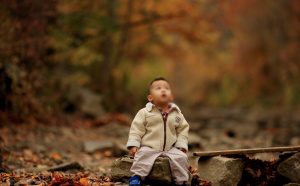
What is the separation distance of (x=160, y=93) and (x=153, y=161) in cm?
72

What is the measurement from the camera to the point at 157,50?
16.6 metres

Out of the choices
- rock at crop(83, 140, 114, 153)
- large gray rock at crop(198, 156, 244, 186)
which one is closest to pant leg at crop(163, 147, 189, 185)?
large gray rock at crop(198, 156, 244, 186)

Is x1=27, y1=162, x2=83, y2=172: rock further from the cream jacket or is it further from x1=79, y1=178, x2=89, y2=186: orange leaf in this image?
the cream jacket

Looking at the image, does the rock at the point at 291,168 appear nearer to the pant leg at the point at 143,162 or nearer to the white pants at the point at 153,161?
the white pants at the point at 153,161

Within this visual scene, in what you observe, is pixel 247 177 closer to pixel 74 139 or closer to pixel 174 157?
A: pixel 174 157

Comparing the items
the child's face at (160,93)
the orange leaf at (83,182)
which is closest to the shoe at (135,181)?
the orange leaf at (83,182)

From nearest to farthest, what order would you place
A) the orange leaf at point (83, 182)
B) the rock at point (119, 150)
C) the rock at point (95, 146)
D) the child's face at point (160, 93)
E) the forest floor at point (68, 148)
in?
1. the orange leaf at point (83, 182)
2. the child's face at point (160, 93)
3. the forest floor at point (68, 148)
4. the rock at point (119, 150)
5. the rock at point (95, 146)

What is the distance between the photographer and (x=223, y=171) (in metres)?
3.57

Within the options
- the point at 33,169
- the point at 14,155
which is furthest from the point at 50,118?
the point at 33,169

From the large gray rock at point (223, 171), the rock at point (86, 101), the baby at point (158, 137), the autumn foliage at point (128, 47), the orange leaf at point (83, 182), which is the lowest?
the orange leaf at point (83, 182)

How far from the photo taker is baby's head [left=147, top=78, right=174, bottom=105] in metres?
3.42

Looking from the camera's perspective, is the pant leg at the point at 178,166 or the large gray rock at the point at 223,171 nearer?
the pant leg at the point at 178,166

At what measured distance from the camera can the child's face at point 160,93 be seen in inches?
134

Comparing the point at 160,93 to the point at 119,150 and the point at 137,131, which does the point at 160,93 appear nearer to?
the point at 137,131
